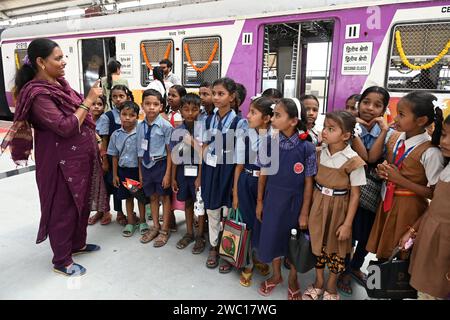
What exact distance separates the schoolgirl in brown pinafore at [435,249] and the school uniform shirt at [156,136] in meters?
1.85

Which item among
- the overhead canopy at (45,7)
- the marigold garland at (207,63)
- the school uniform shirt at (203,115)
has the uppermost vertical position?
the overhead canopy at (45,7)

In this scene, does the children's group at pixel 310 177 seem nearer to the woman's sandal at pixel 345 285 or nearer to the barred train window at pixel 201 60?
the woman's sandal at pixel 345 285

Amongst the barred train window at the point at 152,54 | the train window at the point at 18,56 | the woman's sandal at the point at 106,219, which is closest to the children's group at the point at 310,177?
the woman's sandal at the point at 106,219

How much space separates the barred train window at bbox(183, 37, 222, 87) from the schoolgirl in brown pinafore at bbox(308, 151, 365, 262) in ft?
11.1

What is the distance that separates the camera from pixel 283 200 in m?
1.95

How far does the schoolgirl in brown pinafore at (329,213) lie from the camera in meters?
1.84

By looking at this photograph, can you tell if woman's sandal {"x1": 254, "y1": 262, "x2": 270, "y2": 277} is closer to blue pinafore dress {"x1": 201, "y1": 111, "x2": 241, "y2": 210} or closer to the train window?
blue pinafore dress {"x1": 201, "y1": 111, "x2": 241, "y2": 210}

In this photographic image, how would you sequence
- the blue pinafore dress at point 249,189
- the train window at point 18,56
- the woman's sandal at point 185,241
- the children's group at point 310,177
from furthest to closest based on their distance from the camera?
the train window at point 18,56 < the woman's sandal at point 185,241 < the blue pinafore dress at point 249,189 < the children's group at point 310,177

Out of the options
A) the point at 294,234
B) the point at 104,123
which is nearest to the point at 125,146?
the point at 104,123

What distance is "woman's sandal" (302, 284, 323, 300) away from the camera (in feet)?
6.72

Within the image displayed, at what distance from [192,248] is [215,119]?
3.65 ft

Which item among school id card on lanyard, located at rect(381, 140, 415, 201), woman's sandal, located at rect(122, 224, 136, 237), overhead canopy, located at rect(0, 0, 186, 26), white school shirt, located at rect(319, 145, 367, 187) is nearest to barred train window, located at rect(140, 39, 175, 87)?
woman's sandal, located at rect(122, 224, 136, 237)

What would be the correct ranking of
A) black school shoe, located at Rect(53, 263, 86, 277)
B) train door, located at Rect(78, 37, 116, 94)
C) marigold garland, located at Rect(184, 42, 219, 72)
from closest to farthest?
black school shoe, located at Rect(53, 263, 86, 277) < marigold garland, located at Rect(184, 42, 219, 72) < train door, located at Rect(78, 37, 116, 94)

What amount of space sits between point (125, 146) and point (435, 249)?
7.52 feet
